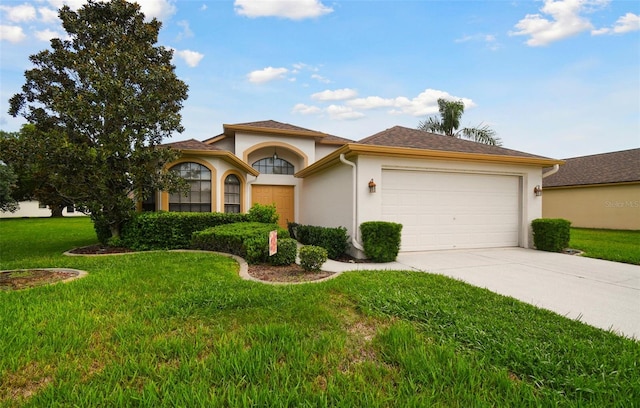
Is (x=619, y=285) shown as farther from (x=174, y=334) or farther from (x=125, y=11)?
(x=125, y=11)

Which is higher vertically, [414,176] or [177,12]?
[177,12]

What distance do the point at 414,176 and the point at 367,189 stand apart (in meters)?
1.69

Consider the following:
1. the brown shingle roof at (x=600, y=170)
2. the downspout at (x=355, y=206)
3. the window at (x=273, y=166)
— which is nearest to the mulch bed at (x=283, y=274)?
the downspout at (x=355, y=206)

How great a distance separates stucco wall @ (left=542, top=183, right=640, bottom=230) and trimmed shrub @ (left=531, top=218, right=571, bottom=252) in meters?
9.53

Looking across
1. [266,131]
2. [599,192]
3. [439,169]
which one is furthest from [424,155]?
[599,192]

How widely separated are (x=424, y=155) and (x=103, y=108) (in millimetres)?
8613

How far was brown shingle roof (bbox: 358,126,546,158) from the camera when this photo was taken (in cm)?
837

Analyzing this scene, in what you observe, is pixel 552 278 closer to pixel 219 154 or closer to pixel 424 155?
pixel 424 155

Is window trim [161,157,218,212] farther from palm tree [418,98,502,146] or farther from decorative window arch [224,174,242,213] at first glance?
palm tree [418,98,502,146]

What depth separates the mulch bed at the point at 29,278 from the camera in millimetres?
4316

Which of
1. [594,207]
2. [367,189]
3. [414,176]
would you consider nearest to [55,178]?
[367,189]

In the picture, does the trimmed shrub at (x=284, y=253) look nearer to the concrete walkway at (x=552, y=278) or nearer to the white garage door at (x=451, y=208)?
the concrete walkway at (x=552, y=278)

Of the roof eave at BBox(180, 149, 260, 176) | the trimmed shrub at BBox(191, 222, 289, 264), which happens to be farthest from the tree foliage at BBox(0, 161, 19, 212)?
the trimmed shrub at BBox(191, 222, 289, 264)

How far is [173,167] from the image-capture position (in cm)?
1002
